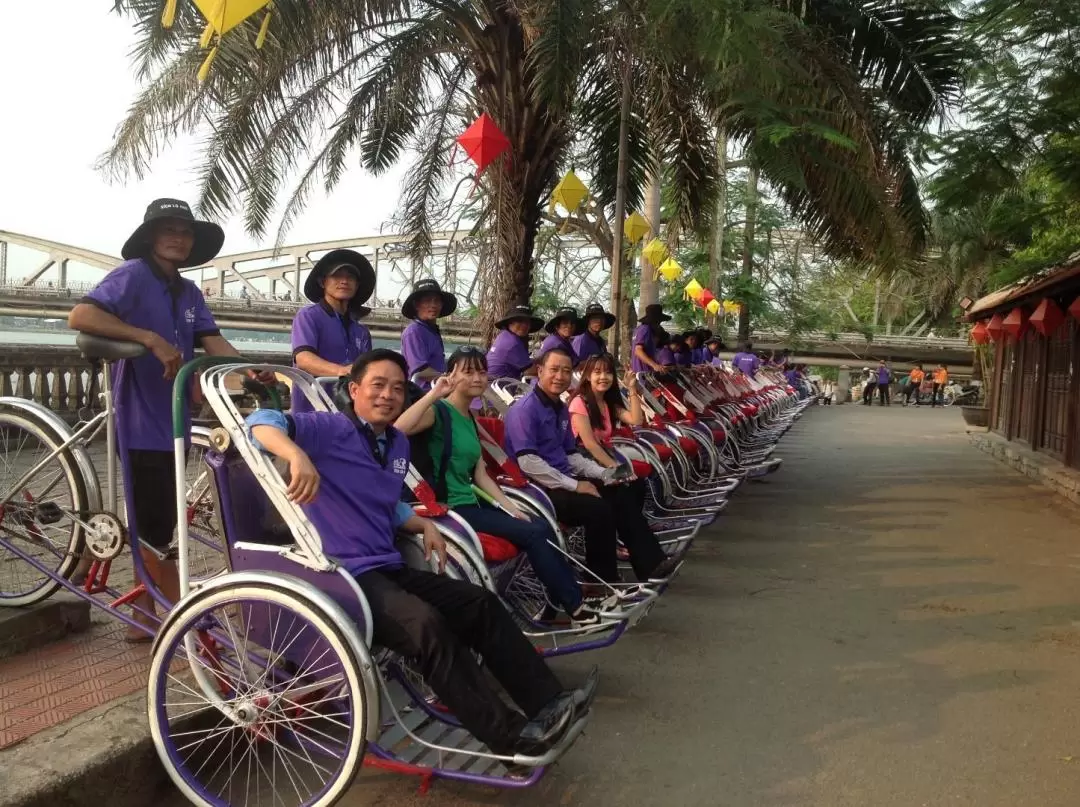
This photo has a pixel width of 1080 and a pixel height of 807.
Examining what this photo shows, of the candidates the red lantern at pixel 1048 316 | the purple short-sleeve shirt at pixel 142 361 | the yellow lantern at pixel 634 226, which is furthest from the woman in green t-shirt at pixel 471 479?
the red lantern at pixel 1048 316

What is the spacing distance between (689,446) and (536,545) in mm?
3771

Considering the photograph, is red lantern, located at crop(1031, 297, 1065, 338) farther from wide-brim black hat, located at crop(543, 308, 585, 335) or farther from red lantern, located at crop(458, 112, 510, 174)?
red lantern, located at crop(458, 112, 510, 174)

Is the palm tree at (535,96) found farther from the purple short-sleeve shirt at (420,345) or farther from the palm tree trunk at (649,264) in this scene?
the palm tree trunk at (649,264)

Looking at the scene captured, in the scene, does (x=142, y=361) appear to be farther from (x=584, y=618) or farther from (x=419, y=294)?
(x=419, y=294)

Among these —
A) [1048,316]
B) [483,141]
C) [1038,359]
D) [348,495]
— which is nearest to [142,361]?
[348,495]

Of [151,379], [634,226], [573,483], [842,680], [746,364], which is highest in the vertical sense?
[634,226]

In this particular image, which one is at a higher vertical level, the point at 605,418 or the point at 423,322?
the point at 423,322

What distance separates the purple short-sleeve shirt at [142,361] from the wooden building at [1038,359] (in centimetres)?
816

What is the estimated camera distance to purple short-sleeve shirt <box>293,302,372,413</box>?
14.5ft

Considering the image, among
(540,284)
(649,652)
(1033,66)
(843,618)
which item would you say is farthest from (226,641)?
(540,284)

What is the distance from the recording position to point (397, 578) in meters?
2.91

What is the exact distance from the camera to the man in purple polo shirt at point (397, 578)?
263 cm

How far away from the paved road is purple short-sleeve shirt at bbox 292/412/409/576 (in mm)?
753

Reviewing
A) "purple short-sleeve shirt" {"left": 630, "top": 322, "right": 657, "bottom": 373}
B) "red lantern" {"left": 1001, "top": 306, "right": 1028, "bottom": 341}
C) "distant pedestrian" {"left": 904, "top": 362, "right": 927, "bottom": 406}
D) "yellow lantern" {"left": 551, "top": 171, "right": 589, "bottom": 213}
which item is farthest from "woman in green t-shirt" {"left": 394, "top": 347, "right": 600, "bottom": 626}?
"distant pedestrian" {"left": 904, "top": 362, "right": 927, "bottom": 406}
